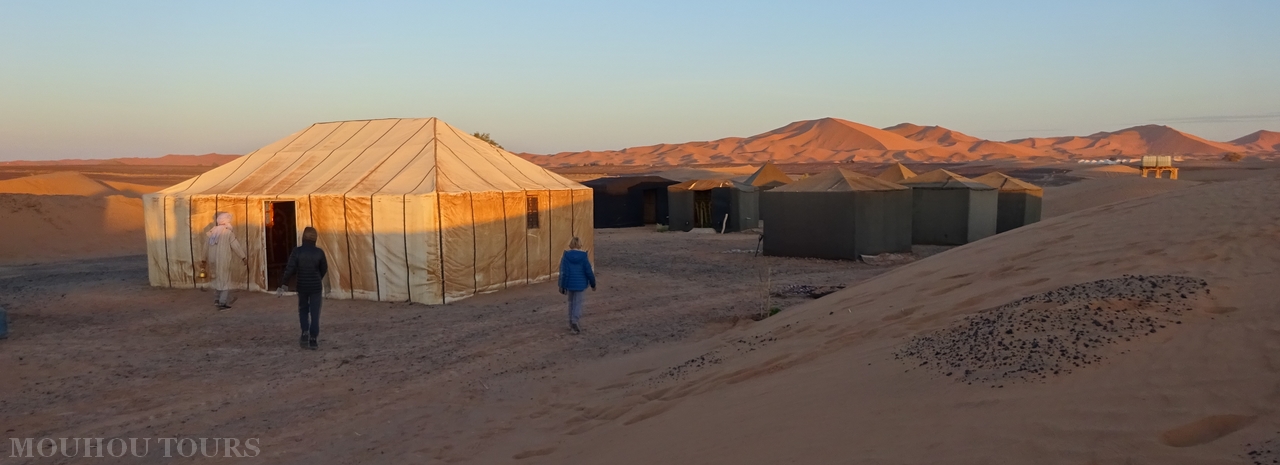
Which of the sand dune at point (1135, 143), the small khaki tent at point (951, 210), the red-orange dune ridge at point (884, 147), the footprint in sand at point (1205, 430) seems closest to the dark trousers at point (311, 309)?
the footprint in sand at point (1205, 430)

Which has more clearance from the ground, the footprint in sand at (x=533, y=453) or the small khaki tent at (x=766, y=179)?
the small khaki tent at (x=766, y=179)

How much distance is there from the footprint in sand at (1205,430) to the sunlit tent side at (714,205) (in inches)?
817

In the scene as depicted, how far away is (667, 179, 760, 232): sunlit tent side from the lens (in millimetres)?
23688

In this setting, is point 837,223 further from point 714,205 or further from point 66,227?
point 66,227

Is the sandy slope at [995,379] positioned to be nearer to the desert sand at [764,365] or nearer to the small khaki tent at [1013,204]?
the desert sand at [764,365]

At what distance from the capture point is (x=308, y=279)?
830 centimetres

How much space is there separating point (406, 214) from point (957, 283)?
7.54m

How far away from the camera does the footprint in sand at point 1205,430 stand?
275cm

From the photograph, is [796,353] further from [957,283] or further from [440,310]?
[440,310]

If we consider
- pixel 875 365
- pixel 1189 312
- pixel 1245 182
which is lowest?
pixel 875 365

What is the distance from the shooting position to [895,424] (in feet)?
11.4

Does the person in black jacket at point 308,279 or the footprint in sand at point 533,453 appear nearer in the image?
the footprint in sand at point 533,453

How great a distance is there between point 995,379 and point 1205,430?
979 mm

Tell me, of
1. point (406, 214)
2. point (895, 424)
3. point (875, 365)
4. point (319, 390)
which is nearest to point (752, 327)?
point (875, 365)
